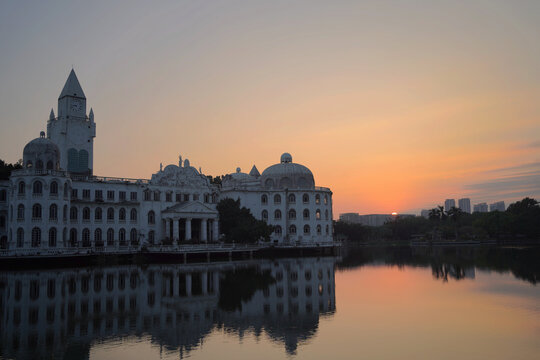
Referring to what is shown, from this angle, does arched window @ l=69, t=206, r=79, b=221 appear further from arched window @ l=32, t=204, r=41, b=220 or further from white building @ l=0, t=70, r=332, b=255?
arched window @ l=32, t=204, r=41, b=220

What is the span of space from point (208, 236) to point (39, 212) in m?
28.4

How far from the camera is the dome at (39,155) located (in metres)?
66.8

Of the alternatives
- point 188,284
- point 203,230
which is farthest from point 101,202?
point 188,284

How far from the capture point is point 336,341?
69.5 ft

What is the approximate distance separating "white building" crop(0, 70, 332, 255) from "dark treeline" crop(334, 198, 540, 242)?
55201 mm

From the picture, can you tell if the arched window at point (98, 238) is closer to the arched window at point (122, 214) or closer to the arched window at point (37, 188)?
the arched window at point (122, 214)

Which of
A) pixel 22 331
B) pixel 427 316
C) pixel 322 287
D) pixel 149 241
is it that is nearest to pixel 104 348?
pixel 22 331

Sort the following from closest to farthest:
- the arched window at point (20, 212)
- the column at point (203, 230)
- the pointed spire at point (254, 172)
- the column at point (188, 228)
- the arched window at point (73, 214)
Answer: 1. the arched window at point (20, 212)
2. the arched window at point (73, 214)
3. the column at point (188, 228)
4. the column at point (203, 230)
5. the pointed spire at point (254, 172)

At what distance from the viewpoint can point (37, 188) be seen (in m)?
64.4

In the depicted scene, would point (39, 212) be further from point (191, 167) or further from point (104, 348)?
point (104, 348)

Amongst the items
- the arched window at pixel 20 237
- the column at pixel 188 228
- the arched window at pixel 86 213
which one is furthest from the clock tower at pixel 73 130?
the column at pixel 188 228

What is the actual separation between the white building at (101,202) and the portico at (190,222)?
16 centimetres

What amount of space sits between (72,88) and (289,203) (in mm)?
44678

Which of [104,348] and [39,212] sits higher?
[39,212]
